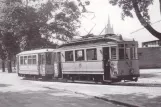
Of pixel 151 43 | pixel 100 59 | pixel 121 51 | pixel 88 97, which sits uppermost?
pixel 151 43

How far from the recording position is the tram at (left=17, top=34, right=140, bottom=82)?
19.7 meters

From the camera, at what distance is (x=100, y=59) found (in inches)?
811

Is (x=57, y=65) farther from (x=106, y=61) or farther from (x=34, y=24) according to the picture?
(x=34, y=24)

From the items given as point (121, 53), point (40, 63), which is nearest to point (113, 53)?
point (121, 53)

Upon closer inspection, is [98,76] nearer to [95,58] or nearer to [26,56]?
[95,58]

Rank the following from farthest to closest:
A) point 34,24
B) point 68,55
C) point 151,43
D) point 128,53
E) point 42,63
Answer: point 151,43 < point 34,24 < point 42,63 < point 68,55 < point 128,53

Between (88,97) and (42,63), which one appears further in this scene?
(42,63)

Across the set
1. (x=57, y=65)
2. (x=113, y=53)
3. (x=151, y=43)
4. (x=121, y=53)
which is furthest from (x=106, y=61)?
(x=151, y=43)

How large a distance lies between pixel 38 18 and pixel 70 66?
2053 centimetres

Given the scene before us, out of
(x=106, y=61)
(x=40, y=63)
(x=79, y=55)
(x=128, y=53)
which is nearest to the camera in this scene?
(x=128, y=53)

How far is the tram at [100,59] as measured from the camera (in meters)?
19.7

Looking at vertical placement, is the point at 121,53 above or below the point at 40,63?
above

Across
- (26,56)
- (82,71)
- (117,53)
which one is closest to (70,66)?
(82,71)

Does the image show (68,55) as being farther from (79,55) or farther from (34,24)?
(34,24)
